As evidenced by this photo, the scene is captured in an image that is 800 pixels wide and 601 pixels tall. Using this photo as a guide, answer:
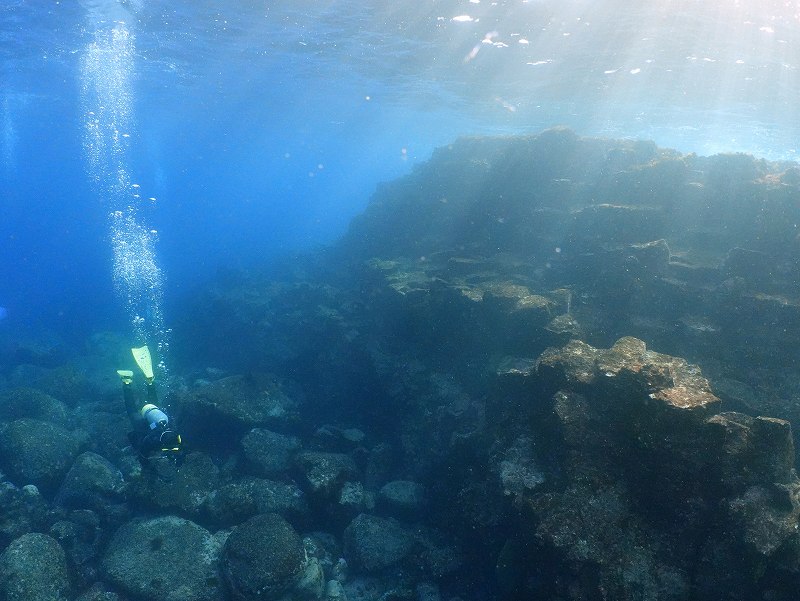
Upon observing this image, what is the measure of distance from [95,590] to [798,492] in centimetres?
1141

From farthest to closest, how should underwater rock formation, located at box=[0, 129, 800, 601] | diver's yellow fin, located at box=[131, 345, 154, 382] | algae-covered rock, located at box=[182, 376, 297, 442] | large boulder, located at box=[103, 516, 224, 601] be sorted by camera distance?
algae-covered rock, located at box=[182, 376, 297, 442] < diver's yellow fin, located at box=[131, 345, 154, 382] < large boulder, located at box=[103, 516, 224, 601] < underwater rock formation, located at box=[0, 129, 800, 601]

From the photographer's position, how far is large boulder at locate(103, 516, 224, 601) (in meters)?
7.66

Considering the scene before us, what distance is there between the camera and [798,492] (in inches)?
227

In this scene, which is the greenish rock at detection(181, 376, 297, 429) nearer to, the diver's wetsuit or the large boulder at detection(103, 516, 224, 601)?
the diver's wetsuit


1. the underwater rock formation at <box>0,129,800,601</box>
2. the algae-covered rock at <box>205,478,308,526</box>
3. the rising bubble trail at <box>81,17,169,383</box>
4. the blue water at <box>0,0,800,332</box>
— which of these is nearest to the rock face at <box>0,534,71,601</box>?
the underwater rock formation at <box>0,129,800,601</box>

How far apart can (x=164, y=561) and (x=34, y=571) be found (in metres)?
2.02

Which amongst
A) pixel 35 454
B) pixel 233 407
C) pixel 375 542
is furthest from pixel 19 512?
pixel 375 542

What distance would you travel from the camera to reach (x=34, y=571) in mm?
7371

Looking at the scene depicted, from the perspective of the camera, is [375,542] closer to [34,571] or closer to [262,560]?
[262,560]

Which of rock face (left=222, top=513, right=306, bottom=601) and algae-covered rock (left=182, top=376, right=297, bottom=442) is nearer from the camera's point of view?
rock face (left=222, top=513, right=306, bottom=601)

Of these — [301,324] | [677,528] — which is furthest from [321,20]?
[677,528]

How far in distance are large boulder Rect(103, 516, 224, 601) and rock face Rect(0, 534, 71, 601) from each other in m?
0.69

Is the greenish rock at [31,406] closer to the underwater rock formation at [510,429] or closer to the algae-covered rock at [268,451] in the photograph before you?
the underwater rock formation at [510,429]

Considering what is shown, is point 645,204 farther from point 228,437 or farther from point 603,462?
point 228,437
